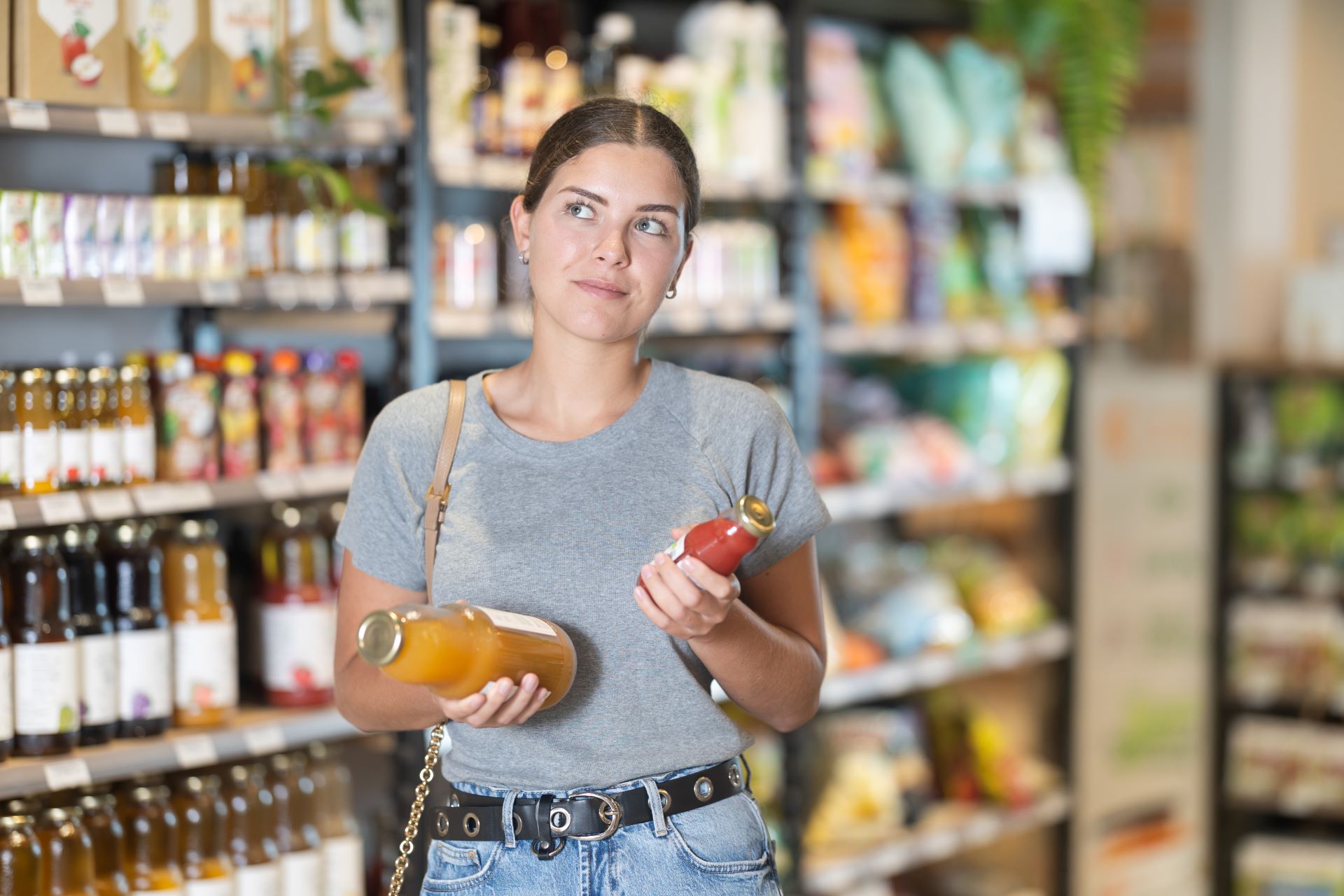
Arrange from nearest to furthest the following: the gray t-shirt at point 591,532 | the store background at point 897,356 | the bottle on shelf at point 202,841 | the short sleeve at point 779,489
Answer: the gray t-shirt at point 591,532 → the short sleeve at point 779,489 → the bottle on shelf at point 202,841 → the store background at point 897,356

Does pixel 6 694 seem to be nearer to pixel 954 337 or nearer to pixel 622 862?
pixel 622 862

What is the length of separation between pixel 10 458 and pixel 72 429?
0.37 ft

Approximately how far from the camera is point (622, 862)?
1571 mm

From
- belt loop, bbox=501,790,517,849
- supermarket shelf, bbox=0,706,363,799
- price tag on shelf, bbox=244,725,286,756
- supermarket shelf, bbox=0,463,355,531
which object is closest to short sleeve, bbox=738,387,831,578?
belt loop, bbox=501,790,517,849

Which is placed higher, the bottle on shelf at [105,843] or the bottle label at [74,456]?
the bottle label at [74,456]

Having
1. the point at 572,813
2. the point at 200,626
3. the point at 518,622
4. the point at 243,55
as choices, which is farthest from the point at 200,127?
the point at 572,813

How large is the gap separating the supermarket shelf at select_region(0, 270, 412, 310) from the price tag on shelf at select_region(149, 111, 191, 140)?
25 cm

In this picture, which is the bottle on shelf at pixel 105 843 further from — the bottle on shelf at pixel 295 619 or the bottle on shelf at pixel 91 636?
the bottle on shelf at pixel 295 619

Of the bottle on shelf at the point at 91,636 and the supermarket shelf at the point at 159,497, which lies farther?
the bottle on shelf at the point at 91,636

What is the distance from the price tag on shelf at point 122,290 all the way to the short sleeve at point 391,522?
0.89 metres

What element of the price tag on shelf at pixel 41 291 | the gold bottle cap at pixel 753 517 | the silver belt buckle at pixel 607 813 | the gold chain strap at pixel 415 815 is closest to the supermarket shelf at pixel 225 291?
the price tag on shelf at pixel 41 291

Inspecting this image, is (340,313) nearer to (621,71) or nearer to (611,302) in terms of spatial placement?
(621,71)

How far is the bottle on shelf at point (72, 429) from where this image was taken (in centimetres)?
231

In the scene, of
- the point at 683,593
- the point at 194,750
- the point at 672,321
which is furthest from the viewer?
the point at 672,321
